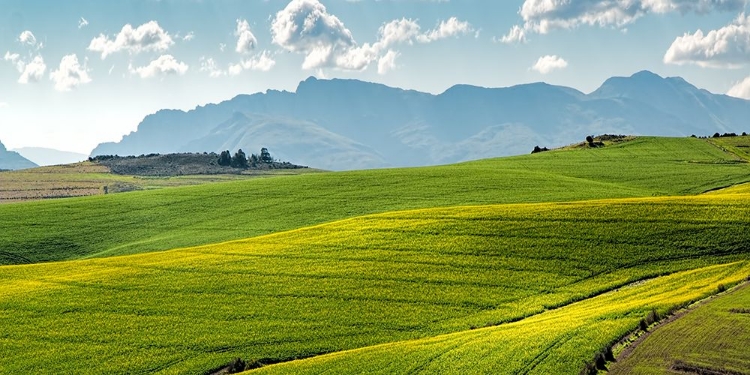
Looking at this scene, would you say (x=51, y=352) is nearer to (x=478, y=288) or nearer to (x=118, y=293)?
(x=118, y=293)

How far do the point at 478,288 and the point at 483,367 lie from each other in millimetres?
13146

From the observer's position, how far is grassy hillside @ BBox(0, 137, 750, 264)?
65375 mm

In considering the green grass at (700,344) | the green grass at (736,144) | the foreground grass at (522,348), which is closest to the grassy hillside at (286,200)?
the green grass at (736,144)

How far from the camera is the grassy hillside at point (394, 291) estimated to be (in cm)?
3009

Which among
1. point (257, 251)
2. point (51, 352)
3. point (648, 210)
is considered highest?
point (648, 210)

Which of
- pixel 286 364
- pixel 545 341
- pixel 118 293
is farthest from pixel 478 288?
pixel 118 293

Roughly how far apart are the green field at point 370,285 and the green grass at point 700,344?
61.1 inches

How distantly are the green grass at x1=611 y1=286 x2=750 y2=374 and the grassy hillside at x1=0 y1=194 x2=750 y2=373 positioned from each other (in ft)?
5.72

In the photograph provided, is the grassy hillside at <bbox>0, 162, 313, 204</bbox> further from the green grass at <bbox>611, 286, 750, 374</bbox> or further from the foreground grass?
the green grass at <bbox>611, 286, 750, 374</bbox>

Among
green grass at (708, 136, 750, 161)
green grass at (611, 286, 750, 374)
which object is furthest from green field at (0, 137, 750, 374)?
green grass at (708, 136, 750, 161)

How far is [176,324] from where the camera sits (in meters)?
35.2

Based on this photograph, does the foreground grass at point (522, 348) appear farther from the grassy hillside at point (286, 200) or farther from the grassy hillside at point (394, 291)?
the grassy hillside at point (286, 200)

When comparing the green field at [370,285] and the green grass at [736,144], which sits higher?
the green grass at [736,144]

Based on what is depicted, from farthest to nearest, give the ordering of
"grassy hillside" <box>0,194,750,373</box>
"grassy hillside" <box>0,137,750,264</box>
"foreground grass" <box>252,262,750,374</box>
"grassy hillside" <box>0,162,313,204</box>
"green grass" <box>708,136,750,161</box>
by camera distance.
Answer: "grassy hillside" <box>0,162,313,204</box>, "green grass" <box>708,136,750,161</box>, "grassy hillside" <box>0,137,750,264</box>, "grassy hillside" <box>0,194,750,373</box>, "foreground grass" <box>252,262,750,374</box>
